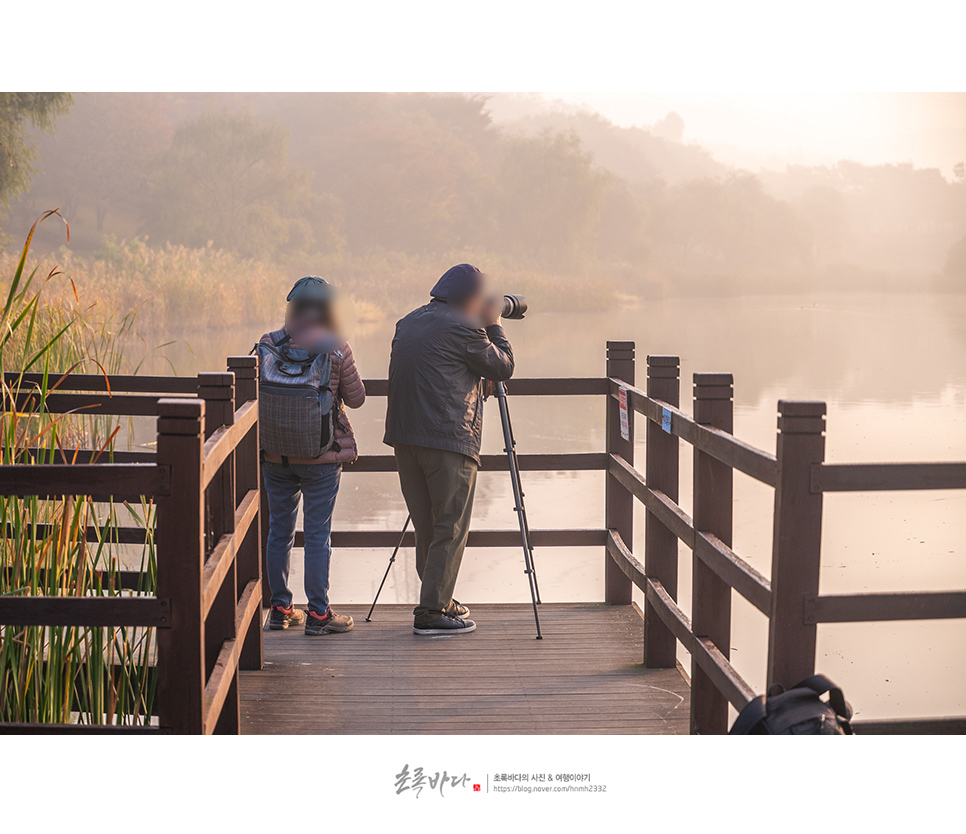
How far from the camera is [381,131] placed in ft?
159

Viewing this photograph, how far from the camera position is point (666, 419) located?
141 inches

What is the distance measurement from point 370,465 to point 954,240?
2273 inches

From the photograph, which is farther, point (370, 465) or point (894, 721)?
point (370, 465)

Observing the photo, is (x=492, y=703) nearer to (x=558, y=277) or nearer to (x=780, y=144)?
(x=558, y=277)

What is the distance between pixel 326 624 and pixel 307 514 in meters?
0.51

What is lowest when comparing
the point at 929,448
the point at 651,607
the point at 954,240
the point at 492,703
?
the point at 929,448

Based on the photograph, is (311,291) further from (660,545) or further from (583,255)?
(583,255)

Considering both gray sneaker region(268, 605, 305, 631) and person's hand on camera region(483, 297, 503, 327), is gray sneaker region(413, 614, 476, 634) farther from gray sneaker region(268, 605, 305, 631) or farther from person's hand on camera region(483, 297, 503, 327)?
person's hand on camera region(483, 297, 503, 327)

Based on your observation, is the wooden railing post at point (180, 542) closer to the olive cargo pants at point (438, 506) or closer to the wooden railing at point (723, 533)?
the wooden railing at point (723, 533)

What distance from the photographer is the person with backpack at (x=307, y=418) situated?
3977mm

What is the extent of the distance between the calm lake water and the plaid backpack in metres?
1.53

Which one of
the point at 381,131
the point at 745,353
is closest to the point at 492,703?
the point at 745,353

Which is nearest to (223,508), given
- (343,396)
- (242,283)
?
(343,396)

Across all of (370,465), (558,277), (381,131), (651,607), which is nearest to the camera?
(651,607)
